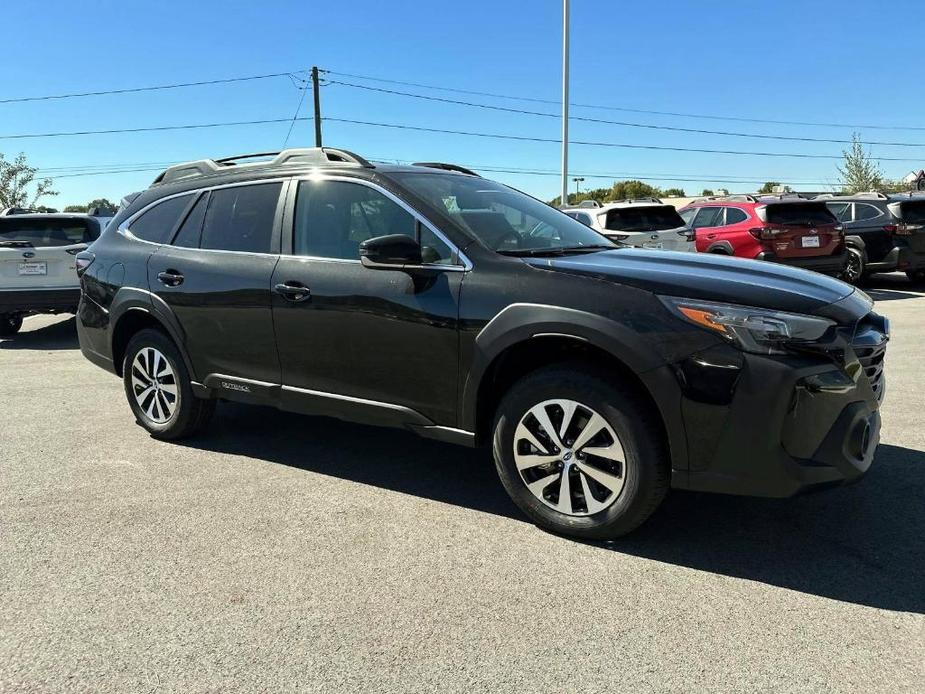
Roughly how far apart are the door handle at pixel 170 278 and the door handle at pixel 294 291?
35.2 inches

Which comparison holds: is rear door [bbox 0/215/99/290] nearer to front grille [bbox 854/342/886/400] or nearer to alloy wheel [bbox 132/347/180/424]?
alloy wheel [bbox 132/347/180/424]

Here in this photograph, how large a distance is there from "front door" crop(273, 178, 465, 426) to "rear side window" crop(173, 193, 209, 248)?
82 centimetres

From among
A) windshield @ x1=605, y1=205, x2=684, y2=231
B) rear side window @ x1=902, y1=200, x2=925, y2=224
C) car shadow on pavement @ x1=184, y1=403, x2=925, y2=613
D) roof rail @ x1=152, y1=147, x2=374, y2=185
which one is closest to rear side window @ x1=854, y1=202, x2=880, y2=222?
rear side window @ x1=902, y1=200, x2=925, y2=224

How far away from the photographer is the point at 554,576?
3078mm

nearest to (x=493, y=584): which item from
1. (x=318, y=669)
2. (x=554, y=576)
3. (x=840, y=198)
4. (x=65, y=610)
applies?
(x=554, y=576)

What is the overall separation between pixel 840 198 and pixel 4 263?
1352 centimetres

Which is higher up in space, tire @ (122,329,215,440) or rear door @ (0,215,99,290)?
rear door @ (0,215,99,290)

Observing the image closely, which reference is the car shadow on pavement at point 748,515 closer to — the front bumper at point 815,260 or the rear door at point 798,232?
the front bumper at point 815,260

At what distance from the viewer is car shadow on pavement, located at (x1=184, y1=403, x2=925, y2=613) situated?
10.0 ft

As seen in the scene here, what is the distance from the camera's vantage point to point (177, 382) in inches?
190

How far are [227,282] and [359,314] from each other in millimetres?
1046

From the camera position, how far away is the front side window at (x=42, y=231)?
959 cm

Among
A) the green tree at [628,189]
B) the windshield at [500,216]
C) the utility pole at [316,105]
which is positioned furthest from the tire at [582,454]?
the green tree at [628,189]

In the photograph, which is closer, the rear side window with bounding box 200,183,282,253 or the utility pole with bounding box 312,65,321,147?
the rear side window with bounding box 200,183,282,253
